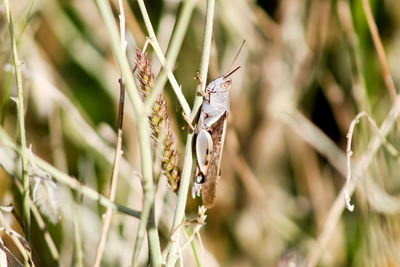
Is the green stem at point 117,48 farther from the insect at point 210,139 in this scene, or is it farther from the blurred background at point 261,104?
the blurred background at point 261,104

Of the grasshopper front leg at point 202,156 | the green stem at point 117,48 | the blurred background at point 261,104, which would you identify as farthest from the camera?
the blurred background at point 261,104

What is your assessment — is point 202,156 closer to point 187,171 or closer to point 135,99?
point 187,171

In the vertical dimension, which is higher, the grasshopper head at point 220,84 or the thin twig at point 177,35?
the grasshopper head at point 220,84

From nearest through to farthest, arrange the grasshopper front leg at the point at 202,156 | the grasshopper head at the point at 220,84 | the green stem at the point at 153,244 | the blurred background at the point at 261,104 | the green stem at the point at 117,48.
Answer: the green stem at the point at 117,48 → the green stem at the point at 153,244 → the grasshopper front leg at the point at 202,156 → the grasshopper head at the point at 220,84 → the blurred background at the point at 261,104

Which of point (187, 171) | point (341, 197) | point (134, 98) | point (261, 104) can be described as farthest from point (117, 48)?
point (261, 104)

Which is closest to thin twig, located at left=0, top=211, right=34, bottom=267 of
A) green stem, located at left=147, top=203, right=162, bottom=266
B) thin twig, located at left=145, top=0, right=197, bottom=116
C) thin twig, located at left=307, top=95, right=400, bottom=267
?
green stem, located at left=147, top=203, right=162, bottom=266

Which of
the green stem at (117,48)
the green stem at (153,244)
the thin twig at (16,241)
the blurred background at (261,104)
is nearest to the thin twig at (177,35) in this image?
the green stem at (117,48)

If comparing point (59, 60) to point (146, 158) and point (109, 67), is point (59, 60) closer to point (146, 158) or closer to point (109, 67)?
point (109, 67)

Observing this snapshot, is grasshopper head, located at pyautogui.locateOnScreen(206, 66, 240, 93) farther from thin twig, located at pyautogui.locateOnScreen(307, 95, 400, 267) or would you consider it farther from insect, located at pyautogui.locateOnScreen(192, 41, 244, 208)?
thin twig, located at pyautogui.locateOnScreen(307, 95, 400, 267)
